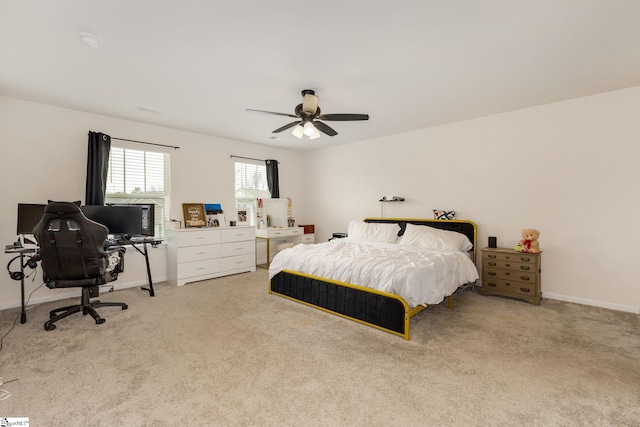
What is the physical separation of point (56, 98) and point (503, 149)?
5.99 m

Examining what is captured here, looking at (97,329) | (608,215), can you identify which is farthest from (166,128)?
(608,215)

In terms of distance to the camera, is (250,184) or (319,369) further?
(250,184)

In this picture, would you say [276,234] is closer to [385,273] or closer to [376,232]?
[376,232]

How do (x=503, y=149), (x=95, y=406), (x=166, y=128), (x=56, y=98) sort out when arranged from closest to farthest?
(x=95, y=406) → (x=56, y=98) → (x=503, y=149) → (x=166, y=128)

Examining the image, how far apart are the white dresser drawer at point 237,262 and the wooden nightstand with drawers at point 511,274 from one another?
3.83 metres

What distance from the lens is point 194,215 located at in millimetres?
5105

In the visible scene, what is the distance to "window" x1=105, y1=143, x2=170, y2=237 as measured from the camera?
4438mm

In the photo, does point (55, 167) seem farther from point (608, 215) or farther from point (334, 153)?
point (608, 215)

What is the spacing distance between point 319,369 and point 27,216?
3804 millimetres

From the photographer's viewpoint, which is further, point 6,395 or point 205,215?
point 205,215

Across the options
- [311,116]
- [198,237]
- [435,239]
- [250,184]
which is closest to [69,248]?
[198,237]

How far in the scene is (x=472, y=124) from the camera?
4531 mm

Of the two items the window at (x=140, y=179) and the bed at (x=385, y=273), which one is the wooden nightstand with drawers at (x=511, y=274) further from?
the window at (x=140, y=179)

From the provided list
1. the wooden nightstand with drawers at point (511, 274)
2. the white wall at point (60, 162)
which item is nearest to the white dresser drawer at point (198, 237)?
the white wall at point (60, 162)
